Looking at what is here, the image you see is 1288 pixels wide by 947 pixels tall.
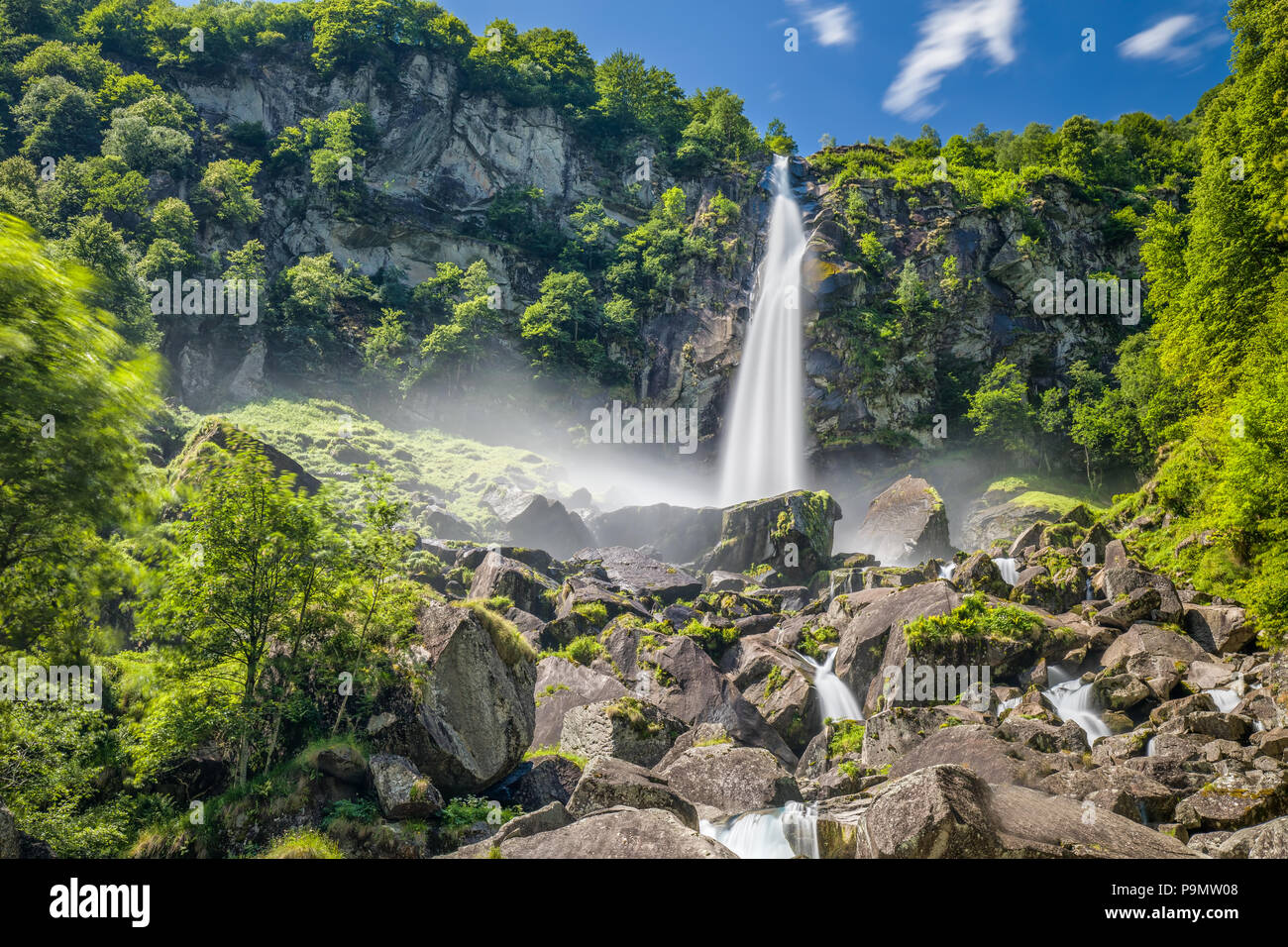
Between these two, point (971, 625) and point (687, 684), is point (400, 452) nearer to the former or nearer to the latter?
point (687, 684)

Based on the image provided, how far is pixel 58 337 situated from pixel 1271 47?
43.2m

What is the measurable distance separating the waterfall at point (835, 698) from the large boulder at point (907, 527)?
1747 cm

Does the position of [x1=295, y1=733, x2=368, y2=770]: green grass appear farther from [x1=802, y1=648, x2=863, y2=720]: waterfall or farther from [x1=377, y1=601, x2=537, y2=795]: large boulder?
[x1=802, y1=648, x2=863, y2=720]: waterfall

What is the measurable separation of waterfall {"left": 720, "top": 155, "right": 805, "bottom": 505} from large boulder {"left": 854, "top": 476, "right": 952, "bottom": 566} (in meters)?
11.4

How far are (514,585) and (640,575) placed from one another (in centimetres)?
714

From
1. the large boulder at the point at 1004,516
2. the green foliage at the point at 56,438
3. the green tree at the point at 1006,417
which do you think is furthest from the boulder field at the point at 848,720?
the green tree at the point at 1006,417

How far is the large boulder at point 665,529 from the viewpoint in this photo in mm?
36781

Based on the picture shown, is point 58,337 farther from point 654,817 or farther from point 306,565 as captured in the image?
point 654,817

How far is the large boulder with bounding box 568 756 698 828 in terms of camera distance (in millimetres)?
10398

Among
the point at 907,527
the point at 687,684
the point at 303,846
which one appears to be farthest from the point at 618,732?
the point at 907,527

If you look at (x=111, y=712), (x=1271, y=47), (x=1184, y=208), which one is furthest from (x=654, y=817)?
(x=1184, y=208)

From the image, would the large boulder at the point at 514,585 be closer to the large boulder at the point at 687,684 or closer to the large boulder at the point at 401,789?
the large boulder at the point at 687,684

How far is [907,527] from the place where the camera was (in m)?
37.2

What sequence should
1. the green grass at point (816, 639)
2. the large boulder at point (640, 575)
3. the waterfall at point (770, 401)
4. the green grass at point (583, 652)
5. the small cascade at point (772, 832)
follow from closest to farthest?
the small cascade at point (772, 832)
the green grass at point (583, 652)
the green grass at point (816, 639)
the large boulder at point (640, 575)
the waterfall at point (770, 401)
